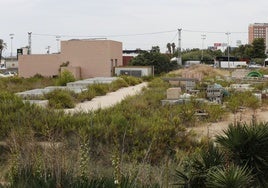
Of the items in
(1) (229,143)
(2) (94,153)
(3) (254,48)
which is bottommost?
(2) (94,153)

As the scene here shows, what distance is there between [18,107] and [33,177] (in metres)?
13.8

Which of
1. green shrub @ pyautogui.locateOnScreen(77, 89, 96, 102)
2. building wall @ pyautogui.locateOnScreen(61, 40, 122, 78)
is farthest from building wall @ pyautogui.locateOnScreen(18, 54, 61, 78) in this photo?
green shrub @ pyautogui.locateOnScreen(77, 89, 96, 102)

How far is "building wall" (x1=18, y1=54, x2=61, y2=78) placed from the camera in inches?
2477

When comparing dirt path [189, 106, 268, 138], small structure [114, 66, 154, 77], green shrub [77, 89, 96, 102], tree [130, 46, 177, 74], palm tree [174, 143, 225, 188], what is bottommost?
dirt path [189, 106, 268, 138]

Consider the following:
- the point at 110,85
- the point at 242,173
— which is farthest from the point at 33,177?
the point at 110,85

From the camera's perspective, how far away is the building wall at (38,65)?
206 ft

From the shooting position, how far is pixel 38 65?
6425cm

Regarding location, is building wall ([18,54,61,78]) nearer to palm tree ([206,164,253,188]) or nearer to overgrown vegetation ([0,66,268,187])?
overgrown vegetation ([0,66,268,187])

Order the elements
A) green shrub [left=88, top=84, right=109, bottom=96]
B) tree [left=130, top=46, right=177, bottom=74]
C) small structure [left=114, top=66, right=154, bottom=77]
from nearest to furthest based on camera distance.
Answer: green shrub [left=88, top=84, right=109, bottom=96]
small structure [left=114, top=66, right=154, bottom=77]
tree [left=130, top=46, right=177, bottom=74]

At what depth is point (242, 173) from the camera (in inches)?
295

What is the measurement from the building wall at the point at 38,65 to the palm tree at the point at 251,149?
5552cm

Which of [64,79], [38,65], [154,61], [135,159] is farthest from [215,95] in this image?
[154,61]

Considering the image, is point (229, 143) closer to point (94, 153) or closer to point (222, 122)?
point (94, 153)

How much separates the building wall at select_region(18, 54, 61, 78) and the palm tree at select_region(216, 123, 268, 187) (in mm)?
55525
